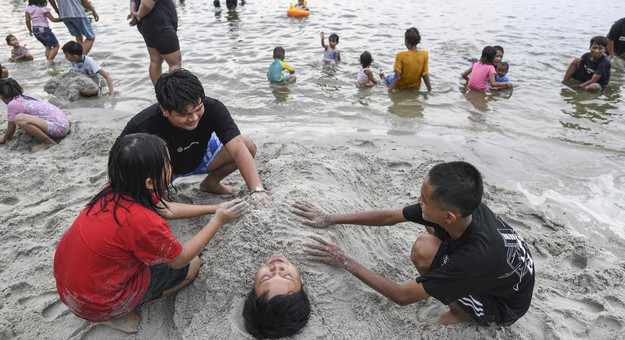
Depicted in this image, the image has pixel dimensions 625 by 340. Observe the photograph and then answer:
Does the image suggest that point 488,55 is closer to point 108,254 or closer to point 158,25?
point 158,25

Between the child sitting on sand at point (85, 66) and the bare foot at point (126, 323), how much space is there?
4847 millimetres

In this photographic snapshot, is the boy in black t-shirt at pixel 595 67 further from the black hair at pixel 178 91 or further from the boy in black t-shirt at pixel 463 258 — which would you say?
the black hair at pixel 178 91

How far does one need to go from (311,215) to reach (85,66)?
547 cm

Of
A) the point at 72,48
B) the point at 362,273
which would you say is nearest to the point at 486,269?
the point at 362,273

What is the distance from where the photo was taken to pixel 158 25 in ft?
15.8

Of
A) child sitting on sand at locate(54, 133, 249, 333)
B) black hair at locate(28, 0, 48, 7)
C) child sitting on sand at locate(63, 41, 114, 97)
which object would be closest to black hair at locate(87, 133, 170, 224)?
child sitting on sand at locate(54, 133, 249, 333)

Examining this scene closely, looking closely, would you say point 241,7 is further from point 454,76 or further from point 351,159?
point 351,159

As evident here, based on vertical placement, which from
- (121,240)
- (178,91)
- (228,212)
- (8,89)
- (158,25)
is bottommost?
(8,89)

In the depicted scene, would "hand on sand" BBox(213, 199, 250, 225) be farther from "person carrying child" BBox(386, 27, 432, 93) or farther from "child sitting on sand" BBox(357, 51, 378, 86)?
"child sitting on sand" BBox(357, 51, 378, 86)

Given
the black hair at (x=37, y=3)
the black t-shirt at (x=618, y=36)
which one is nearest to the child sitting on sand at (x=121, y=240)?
the black hair at (x=37, y=3)

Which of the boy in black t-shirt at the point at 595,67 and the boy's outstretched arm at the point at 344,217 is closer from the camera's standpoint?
the boy's outstretched arm at the point at 344,217

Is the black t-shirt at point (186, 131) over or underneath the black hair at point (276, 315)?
over

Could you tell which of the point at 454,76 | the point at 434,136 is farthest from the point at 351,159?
the point at 454,76

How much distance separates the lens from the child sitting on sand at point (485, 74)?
6605mm
